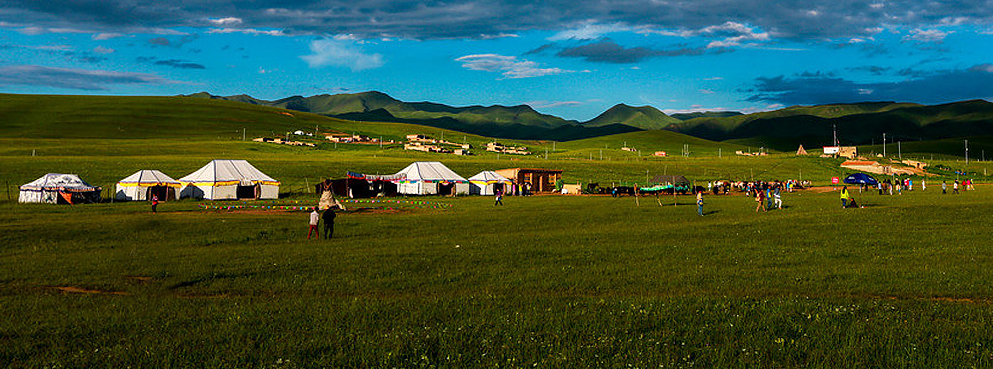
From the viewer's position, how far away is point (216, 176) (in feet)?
190

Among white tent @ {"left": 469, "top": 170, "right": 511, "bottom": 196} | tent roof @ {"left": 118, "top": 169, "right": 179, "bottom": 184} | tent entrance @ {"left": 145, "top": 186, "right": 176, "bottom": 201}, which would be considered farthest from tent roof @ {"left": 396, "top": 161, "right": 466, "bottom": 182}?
tent roof @ {"left": 118, "top": 169, "right": 179, "bottom": 184}

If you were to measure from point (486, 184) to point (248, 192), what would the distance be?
83.7ft

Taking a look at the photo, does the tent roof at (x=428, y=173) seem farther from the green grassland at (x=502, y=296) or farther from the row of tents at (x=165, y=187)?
the green grassland at (x=502, y=296)

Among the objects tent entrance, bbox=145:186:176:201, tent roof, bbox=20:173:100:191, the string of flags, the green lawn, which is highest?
tent roof, bbox=20:173:100:191

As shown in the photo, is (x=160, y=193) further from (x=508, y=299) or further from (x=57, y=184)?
(x=508, y=299)

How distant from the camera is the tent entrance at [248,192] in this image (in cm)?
5903

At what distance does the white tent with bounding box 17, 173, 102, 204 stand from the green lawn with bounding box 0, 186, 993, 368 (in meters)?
28.8

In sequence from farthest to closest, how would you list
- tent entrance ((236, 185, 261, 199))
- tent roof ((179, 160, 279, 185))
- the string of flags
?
tent entrance ((236, 185, 261, 199)) → tent roof ((179, 160, 279, 185)) → the string of flags

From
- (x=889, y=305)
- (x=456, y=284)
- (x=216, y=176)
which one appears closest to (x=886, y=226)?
(x=889, y=305)

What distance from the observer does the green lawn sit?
7.73 m

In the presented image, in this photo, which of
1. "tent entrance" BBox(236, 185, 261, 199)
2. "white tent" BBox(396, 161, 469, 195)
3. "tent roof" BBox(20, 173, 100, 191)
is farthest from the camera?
"white tent" BBox(396, 161, 469, 195)

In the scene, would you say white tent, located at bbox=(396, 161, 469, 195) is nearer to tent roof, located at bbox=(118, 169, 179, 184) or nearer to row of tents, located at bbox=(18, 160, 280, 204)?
row of tents, located at bbox=(18, 160, 280, 204)

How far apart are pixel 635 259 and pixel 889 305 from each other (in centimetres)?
767

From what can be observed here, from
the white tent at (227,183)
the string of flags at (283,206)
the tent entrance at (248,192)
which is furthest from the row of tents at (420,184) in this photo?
the string of flags at (283,206)
